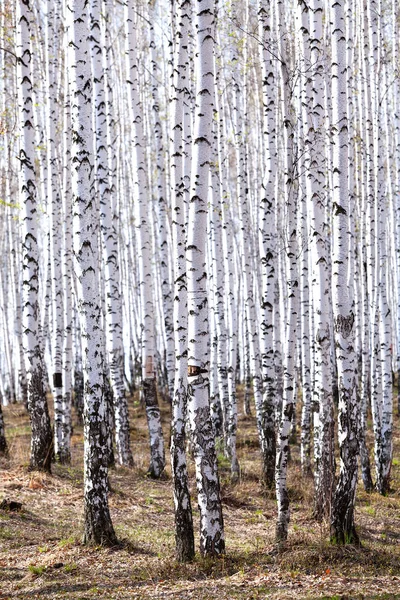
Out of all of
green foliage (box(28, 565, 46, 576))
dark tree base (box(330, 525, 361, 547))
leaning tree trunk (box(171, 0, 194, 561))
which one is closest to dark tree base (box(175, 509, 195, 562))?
leaning tree trunk (box(171, 0, 194, 561))

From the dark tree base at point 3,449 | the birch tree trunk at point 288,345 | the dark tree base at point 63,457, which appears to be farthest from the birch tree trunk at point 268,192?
the dark tree base at point 3,449

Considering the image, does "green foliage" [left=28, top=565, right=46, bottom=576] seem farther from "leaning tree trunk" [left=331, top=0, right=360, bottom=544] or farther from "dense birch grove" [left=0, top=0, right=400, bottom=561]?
"leaning tree trunk" [left=331, top=0, right=360, bottom=544]

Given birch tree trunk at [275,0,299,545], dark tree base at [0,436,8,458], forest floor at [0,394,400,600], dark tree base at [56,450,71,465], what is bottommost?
forest floor at [0,394,400,600]

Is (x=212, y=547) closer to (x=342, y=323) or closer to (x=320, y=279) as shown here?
(x=342, y=323)

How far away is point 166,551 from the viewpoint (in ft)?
23.8

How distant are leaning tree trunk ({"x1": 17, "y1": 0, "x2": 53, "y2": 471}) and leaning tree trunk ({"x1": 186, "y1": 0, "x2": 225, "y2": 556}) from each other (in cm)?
434

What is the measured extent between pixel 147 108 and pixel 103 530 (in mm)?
16366

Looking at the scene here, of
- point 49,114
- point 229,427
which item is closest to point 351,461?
point 229,427

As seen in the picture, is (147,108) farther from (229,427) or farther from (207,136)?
(207,136)

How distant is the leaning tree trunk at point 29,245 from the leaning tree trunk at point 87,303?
3.02 metres

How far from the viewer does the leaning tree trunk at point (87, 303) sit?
22.8ft

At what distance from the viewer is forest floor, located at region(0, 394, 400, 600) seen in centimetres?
602

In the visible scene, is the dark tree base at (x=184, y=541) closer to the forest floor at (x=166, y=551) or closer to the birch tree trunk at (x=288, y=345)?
the forest floor at (x=166, y=551)

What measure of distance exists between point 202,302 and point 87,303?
1.37 meters
